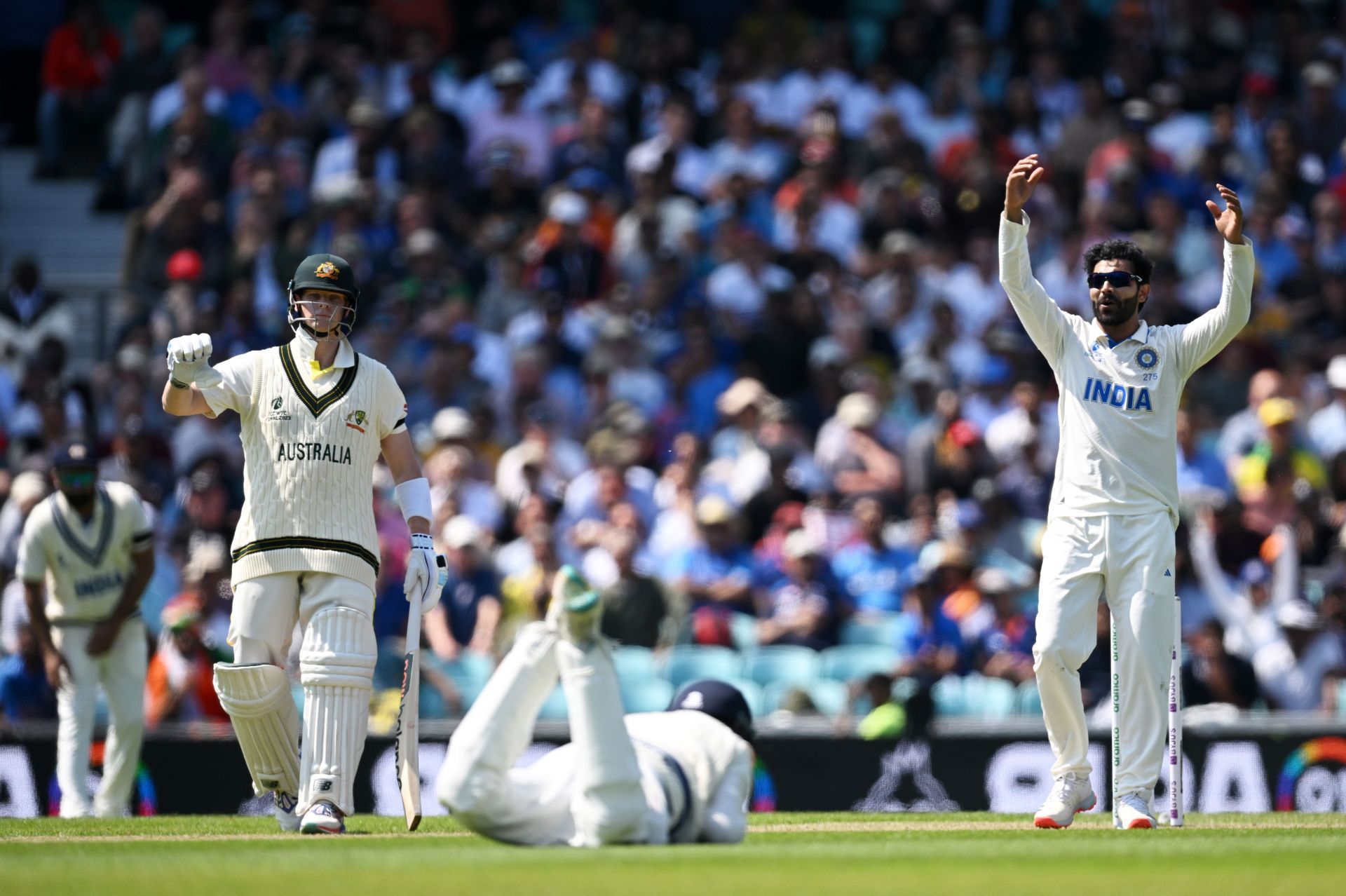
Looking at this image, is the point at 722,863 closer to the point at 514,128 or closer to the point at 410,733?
the point at 410,733

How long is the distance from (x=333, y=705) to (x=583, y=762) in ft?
6.29

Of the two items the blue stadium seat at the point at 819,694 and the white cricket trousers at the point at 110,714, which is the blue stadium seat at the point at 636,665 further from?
the white cricket trousers at the point at 110,714

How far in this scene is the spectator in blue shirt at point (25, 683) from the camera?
13.3 meters

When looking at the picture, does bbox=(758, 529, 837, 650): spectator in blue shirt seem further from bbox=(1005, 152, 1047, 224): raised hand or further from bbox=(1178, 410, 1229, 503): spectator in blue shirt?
bbox=(1005, 152, 1047, 224): raised hand

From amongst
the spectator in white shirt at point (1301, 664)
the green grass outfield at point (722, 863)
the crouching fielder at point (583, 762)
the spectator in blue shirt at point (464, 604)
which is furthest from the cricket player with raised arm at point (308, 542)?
the spectator in white shirt at point (1301, 664)

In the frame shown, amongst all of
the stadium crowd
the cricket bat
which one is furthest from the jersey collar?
the stadium crowd

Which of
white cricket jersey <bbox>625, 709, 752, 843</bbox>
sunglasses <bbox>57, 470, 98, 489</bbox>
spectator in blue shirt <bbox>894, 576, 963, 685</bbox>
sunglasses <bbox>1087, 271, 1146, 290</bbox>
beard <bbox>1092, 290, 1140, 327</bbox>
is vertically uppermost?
sunglasses <bbox>1087, 271, 1146, 290</bbox>

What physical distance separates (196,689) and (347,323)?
525 cm

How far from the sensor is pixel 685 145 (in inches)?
695

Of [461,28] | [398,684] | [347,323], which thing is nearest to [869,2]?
Result: [461,28]

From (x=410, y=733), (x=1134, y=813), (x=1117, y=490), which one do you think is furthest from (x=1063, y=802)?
(x=410, y=733)

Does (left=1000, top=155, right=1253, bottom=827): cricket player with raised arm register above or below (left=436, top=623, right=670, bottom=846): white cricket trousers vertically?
above

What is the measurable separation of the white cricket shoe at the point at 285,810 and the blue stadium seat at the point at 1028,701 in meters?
5.57

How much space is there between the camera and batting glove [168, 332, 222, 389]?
8.37m
